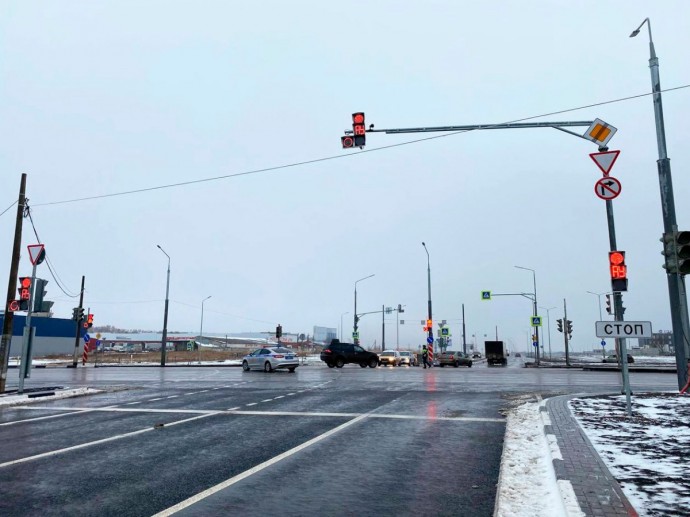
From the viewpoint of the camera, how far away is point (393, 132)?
15641 mm

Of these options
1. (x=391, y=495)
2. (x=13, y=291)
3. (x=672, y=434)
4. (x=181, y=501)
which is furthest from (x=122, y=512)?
(x=13, y=291)

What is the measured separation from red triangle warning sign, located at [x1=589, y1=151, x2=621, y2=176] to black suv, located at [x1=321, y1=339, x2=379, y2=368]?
27.6m

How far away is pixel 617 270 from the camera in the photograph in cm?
1162

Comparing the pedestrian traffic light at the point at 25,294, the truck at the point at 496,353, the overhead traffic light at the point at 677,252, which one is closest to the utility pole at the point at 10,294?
the pedestrian traffic light at the point at 25,294

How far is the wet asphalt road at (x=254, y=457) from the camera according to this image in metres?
5.42

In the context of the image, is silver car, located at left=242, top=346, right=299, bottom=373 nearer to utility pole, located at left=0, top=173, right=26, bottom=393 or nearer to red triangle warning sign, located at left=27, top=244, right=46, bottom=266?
utility pole, located at left=0, top=173, right=26, bottom=393

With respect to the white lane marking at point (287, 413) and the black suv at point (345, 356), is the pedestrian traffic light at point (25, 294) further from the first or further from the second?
the black suv at point (345, 356)

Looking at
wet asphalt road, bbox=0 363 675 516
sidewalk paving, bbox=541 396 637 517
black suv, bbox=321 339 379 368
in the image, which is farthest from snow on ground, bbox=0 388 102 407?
black suv, bbox=321 339 379 368

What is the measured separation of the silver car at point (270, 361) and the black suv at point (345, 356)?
7.41 meters

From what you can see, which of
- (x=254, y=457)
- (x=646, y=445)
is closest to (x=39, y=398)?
(x=254, y=457)

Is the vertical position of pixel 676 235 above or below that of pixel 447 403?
above

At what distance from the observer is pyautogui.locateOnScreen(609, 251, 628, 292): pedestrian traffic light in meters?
11.5

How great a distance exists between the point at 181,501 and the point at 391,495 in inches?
88.4

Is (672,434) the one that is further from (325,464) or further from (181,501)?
(181,501)
